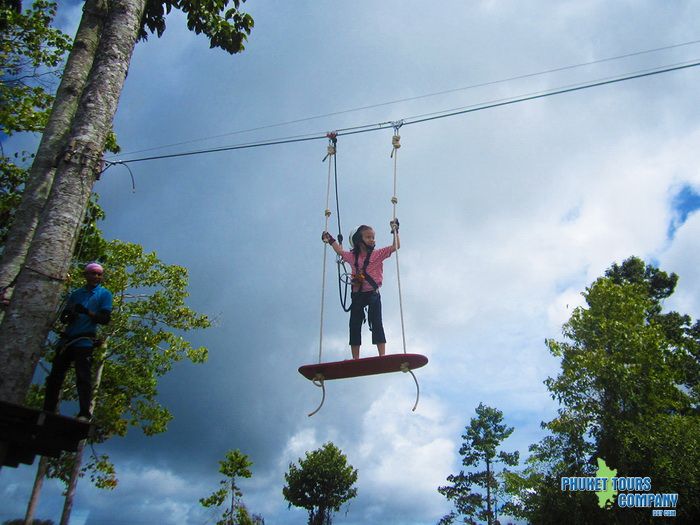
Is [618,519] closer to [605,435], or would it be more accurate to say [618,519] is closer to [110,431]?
[605,435]

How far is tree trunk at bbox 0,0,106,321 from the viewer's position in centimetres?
599

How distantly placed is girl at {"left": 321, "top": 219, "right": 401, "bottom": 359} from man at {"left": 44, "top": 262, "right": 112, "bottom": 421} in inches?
156

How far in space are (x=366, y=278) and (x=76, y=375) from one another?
14.9 feet

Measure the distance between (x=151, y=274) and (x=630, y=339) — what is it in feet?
65.2

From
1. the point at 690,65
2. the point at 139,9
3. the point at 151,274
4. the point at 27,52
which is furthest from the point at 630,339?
the point at 27,52

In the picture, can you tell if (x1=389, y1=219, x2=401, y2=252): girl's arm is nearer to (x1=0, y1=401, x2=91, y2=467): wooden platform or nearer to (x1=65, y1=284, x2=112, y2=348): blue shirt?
(x1=65, y1=284, x2=112, y2=348): blue shirt

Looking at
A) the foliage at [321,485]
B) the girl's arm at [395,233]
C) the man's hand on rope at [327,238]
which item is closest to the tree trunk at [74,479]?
the man's hand on rope at [327,238]

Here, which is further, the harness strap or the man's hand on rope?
the man's hand on rope

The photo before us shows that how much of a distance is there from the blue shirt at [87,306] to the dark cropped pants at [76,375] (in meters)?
0.12

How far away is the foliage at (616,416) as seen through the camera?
62.5 ft

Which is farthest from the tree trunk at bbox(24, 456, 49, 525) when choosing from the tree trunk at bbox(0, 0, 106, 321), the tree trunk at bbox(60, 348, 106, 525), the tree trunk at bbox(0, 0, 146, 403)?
the tree trunk at bbox(0, 0, 146, 403)

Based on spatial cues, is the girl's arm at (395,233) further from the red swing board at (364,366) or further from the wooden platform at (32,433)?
the wooden platform at (32,433)

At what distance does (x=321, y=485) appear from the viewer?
1854 inches

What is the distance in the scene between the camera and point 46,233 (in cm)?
484
